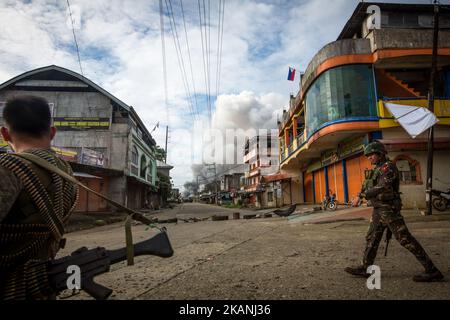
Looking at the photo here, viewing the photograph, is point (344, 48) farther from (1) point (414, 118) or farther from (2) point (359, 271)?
(2) point (359, 271)

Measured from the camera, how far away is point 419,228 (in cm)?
774

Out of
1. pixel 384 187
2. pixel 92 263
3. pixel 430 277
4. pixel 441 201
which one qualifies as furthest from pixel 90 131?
pixel 430 277

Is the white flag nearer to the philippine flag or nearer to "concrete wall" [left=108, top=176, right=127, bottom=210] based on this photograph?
the philippine flag

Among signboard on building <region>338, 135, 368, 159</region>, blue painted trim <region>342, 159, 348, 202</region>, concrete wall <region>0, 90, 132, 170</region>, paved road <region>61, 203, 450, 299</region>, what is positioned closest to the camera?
paved road <region>61, 203, 450, 299</region>

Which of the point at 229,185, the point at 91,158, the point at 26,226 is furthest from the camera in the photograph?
the point at 229,185

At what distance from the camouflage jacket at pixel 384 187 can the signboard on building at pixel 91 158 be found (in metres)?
18.8

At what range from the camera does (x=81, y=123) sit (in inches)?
907

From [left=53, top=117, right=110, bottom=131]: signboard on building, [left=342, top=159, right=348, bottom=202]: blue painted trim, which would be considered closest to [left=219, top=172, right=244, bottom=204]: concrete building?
[left=53, top=117, right=110, bottom=131]: signboard on building

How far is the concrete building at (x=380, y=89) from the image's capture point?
12.4m

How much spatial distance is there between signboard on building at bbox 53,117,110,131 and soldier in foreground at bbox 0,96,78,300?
23.4 m

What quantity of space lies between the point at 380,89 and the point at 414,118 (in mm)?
4467

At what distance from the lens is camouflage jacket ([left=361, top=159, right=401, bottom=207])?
334cm

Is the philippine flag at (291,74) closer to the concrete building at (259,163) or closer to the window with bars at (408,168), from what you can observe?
the window with bars at (408,168)
